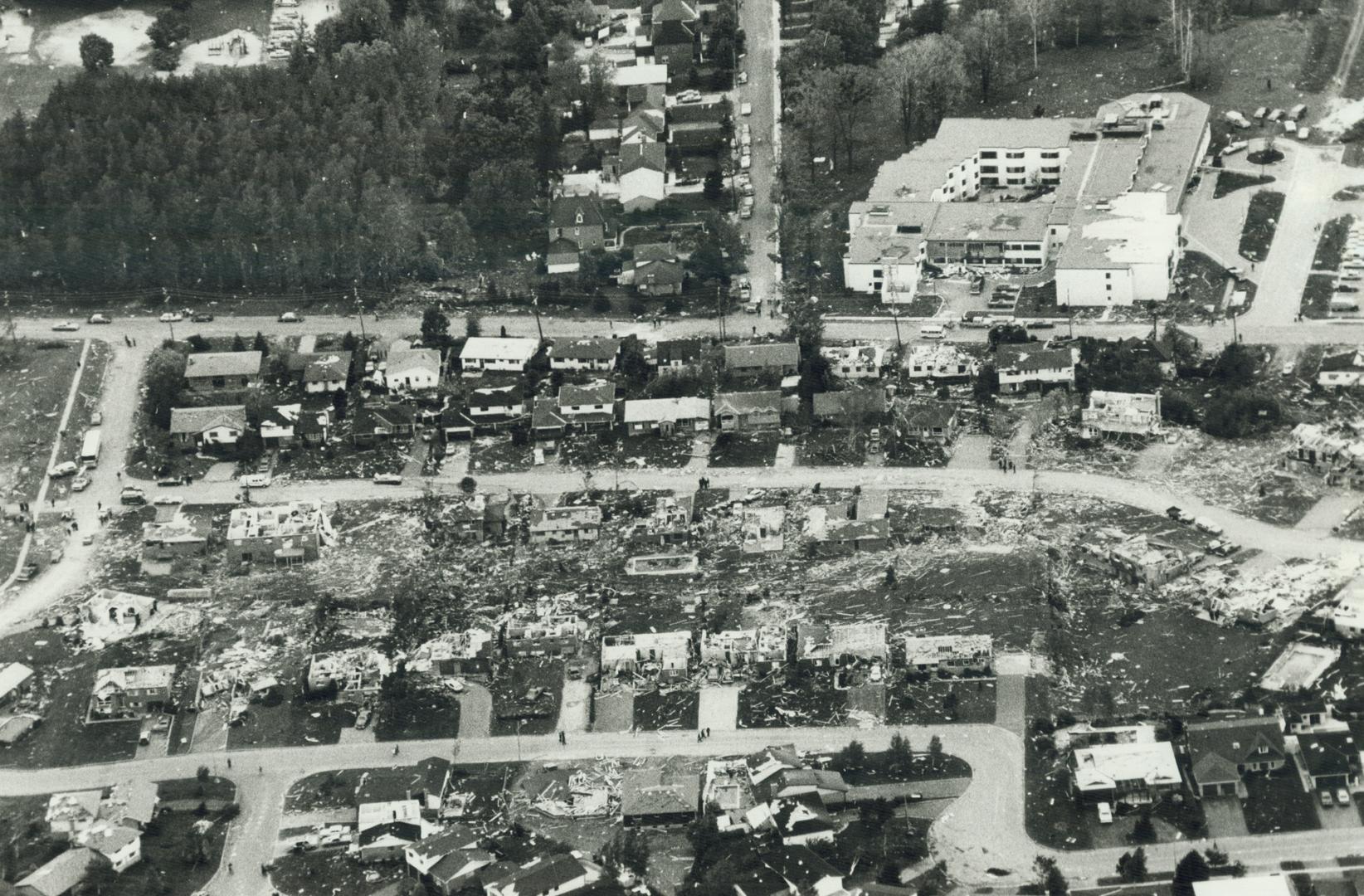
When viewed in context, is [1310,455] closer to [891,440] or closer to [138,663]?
[891,440]

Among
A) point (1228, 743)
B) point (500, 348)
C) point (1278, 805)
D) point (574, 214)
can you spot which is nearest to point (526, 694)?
point (1228, 743)

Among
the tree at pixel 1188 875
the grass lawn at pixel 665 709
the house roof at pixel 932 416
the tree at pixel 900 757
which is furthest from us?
the house roof at pixel 932 416

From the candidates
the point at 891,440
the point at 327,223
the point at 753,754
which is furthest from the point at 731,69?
the point at 753,754

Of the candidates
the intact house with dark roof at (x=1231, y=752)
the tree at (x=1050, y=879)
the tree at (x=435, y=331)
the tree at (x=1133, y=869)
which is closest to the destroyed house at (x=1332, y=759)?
the intact house with dark roof at (x=1231, y=752)

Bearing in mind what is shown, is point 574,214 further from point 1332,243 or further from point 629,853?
point 629,853

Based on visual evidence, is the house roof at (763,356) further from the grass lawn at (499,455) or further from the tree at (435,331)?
the tree at (435,331)

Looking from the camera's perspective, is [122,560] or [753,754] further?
[122,560]
